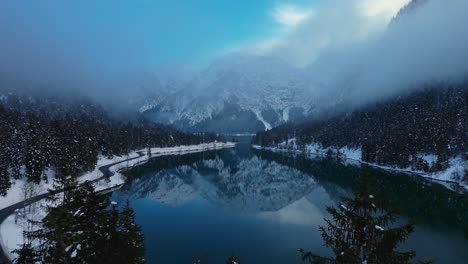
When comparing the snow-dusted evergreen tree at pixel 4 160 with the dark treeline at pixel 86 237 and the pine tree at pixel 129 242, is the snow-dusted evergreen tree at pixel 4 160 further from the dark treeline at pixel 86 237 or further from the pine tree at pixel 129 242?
the pine tree at pixel 129 242

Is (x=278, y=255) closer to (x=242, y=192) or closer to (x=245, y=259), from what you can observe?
(x=245, y=259)

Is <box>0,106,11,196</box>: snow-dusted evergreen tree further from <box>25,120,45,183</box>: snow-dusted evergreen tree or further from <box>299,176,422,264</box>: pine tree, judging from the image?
<box>299,176,422,264</box>: pine tree

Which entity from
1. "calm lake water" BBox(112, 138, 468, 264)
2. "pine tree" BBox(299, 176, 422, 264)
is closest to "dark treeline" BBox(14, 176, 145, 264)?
"pine tree" BBox(299, 176, 422, 264)

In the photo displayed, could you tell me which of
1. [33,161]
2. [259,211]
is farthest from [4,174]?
[259,211]

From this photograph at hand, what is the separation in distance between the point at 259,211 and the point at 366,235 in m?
84.5

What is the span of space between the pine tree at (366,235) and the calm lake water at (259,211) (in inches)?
53.7

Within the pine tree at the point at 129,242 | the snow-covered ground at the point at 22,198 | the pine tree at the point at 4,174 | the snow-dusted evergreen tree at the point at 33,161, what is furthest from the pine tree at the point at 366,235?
the snow-dusted evergreen tree at the point at 33,161

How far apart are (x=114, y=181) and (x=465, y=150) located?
528 ft

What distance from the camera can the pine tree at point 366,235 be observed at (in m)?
12.0

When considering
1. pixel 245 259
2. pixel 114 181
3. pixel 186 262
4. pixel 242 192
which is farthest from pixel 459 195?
pixel 114 181

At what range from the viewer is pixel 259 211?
94625 mm

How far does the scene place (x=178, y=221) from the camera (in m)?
80.4

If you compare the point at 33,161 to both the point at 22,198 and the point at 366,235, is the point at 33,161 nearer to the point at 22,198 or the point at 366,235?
the point at 22,198

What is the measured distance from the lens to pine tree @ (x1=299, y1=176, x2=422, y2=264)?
1196 centimetres
